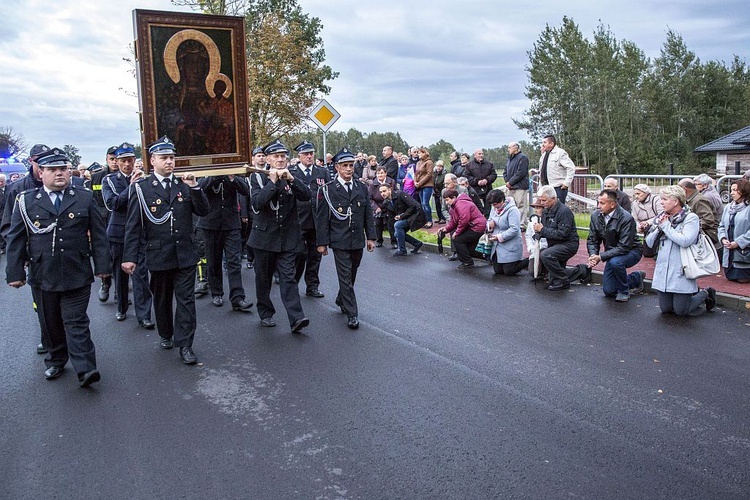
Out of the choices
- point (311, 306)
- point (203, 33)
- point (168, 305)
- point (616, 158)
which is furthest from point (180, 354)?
point (616, 158)

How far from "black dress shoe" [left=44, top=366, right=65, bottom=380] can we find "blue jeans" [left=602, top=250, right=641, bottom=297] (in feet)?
22.3

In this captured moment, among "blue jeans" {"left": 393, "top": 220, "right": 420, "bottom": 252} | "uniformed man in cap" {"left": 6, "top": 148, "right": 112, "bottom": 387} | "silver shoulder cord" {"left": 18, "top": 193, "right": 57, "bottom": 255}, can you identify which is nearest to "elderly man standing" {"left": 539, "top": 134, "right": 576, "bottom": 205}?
"blue jeans" {"left": 393, "top": 220, "right": 420, "bottom": 252}

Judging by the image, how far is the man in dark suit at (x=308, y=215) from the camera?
30.3ft

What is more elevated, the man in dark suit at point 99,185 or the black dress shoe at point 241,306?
the man in dark suit at point 99,185

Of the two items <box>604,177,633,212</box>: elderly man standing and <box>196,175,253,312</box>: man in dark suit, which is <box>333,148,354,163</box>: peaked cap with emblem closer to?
<box>196,175,253,312</box>: man in dark suit

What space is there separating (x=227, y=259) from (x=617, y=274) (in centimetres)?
521

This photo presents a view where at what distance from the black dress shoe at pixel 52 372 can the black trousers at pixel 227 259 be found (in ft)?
9.28

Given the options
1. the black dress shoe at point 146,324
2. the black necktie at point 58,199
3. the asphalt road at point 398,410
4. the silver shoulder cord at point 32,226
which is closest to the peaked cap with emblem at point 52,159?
the black necktie at point 58,199

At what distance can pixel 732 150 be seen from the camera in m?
40.5

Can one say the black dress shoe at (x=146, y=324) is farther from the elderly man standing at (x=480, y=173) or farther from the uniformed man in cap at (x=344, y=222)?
the elderly man standing at (x=480, y=173)

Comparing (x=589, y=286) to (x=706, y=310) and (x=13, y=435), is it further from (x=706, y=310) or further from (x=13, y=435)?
(x=13, y=435)

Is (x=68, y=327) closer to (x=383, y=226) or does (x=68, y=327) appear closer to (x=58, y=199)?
(x=58, y=199)

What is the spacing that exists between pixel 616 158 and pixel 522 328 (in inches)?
2163

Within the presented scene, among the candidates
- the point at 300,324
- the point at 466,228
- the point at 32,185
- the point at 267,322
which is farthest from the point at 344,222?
the point at 466,228
